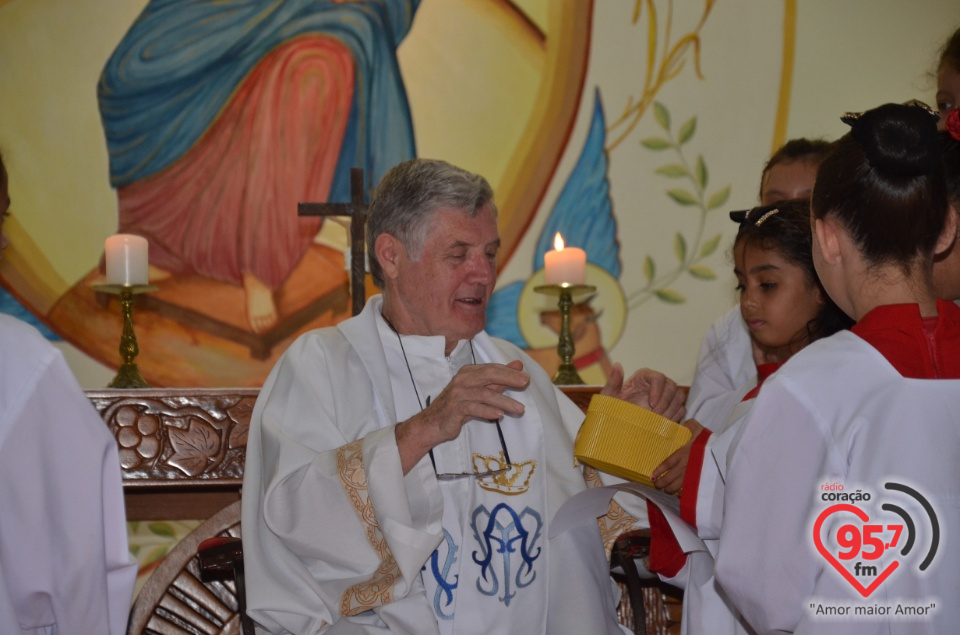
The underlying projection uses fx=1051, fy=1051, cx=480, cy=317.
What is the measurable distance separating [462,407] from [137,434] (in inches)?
63.2

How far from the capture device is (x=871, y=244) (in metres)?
2.30

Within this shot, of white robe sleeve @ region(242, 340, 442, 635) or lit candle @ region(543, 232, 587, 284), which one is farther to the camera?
lit candle @ region(543, 232, 587, 284)

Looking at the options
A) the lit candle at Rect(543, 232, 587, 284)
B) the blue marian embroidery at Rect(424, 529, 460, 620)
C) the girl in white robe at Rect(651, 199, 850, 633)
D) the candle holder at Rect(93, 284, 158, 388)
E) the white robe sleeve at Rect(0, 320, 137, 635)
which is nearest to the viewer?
the white robe sleeve at Rect(0, 320, 137, 635)

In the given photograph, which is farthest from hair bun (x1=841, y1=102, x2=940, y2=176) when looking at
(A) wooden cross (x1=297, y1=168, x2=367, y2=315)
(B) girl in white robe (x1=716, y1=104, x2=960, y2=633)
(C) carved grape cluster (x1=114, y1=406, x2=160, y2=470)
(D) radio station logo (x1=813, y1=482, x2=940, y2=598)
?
(C) carved grape cluster (x1=114, y1=406, x2=160, y2=470)

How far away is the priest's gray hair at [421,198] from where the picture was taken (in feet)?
11.7

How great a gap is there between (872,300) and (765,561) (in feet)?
2.04

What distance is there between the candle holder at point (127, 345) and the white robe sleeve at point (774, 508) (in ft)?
8.87

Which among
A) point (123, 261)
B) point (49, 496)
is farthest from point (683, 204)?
point (49, 496)

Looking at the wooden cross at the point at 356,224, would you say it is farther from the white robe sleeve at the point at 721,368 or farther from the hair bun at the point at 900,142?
the hair bun at the point at 900,142

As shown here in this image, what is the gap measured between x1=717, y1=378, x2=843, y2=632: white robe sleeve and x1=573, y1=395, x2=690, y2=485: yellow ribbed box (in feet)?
2.16

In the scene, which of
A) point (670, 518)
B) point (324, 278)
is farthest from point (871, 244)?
point (324, 278)

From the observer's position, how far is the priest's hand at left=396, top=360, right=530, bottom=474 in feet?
9.55

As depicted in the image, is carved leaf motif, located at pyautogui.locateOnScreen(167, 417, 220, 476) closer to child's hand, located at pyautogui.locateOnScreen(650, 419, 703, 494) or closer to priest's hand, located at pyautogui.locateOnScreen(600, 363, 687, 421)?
priest's hand, located at pyautogui.locateOnScreen(600, 363, 687, 421)

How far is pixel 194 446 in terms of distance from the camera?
3.94 meters
